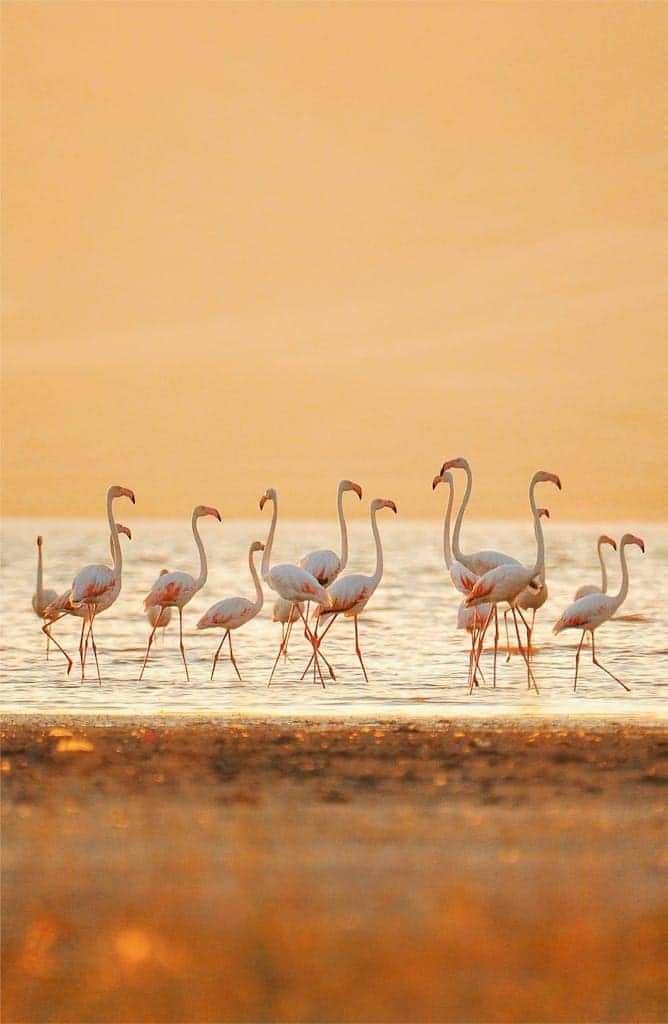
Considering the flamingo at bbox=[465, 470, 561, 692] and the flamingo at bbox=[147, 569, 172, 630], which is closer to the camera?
the flamingo at bbox=[465, 470, 561, 692]

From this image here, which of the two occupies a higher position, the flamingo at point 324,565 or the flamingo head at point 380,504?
the flamingo head at point 380,504

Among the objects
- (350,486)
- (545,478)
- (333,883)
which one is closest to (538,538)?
(545,478)

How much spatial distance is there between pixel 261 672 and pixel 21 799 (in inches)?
312

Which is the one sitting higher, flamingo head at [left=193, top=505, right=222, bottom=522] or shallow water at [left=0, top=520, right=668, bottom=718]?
flamingo head at [left=193, top=505, right=222, bottom=522]

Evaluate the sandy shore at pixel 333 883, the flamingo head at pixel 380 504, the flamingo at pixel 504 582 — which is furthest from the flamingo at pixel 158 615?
the sandy shore at pixel 333 883

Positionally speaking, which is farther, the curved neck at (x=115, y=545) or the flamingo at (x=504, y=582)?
the curved neck at (x=115, y=545)

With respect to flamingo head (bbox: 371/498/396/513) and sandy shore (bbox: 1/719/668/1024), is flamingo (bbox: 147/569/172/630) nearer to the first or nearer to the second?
flamingo head (bbox: 371/498/396/513)

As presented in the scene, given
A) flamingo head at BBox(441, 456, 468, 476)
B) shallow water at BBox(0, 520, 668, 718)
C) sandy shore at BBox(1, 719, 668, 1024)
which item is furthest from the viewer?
flamingo head at BBox(441, 456, 468, 476)

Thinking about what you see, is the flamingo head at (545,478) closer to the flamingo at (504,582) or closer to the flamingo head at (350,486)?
the flamingo at (504,582)

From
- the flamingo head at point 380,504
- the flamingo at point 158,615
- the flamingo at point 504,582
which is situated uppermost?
the flamingo head at point 380,504

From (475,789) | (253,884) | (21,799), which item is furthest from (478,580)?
(253,884)

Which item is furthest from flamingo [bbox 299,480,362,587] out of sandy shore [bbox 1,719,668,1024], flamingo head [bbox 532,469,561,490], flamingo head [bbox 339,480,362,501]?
sandy shore [bbox 1,719,668,1024]

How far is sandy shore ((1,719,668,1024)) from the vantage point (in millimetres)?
5188

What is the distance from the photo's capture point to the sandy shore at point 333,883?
5188 millimetres
